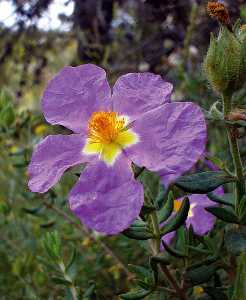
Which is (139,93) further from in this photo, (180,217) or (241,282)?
(241,282)

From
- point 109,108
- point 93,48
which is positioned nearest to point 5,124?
point 109,108

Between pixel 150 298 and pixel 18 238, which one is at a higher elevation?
pixel 150 298

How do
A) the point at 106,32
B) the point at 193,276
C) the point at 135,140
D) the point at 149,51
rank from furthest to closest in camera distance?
1. the point at 106,32
2. the point at 149,51
3. the point at 193,276
4. the point at 135,140

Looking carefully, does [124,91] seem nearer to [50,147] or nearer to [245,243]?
[50,147]

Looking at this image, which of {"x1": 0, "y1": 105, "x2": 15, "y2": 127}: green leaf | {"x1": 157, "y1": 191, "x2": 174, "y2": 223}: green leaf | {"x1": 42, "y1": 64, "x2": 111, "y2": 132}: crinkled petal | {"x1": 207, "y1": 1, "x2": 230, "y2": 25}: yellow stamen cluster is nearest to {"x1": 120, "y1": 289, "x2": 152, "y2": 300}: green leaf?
{"x1": 157, "y1": 191, "x2": 174, "y2": 223}: green leaf

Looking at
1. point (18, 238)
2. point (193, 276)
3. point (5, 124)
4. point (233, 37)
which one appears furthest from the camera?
point (18, 238)

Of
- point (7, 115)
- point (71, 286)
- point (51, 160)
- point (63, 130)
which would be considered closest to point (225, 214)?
point (51, 160)
